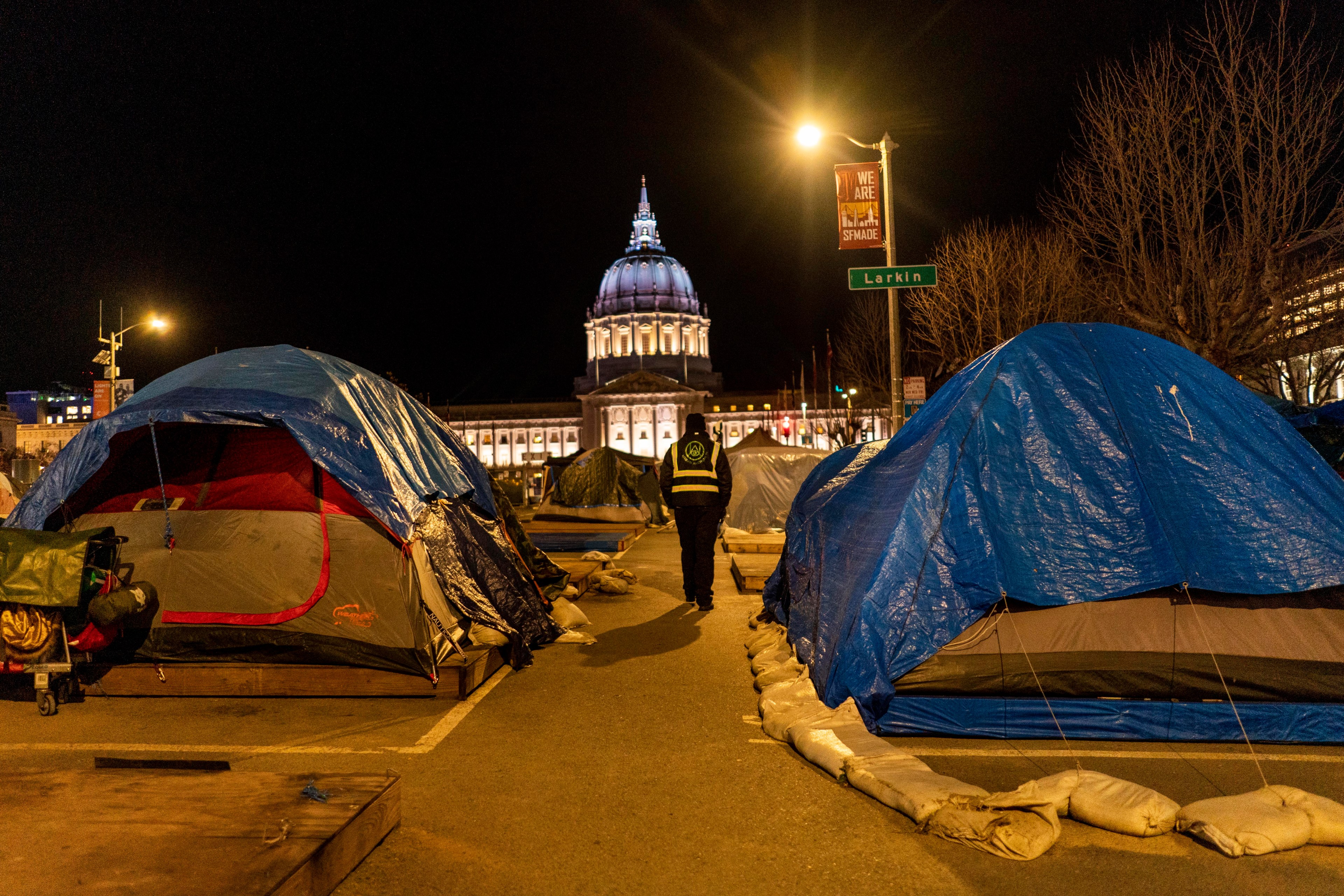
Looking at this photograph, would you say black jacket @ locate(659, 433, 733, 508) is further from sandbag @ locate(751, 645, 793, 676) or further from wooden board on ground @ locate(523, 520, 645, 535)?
wooden board on ground @ locate(523, 520, 645, 535)

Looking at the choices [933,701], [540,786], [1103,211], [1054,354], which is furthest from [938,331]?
[540,786]

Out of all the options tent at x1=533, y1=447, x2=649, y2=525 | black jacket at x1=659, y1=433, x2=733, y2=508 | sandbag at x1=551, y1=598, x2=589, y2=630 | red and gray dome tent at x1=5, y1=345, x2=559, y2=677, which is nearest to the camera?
red and gray dome tent at x1=5, y1=345, x2=559, y2=677

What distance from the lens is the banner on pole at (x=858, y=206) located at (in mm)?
11875

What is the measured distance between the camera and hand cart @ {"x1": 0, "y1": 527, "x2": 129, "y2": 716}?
5242mm

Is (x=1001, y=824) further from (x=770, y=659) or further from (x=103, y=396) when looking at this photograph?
(x=103, y=396)

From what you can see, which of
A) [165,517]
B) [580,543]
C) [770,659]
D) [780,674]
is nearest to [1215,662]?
[780,674]

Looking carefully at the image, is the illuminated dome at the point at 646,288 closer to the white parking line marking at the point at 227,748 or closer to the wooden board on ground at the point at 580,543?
the wooden board on ground at the point at 580,543

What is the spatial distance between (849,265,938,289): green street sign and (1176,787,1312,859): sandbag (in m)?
8.12

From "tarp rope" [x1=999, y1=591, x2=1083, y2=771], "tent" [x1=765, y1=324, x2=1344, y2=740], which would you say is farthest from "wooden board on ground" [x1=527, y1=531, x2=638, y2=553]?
"tarp rope" [x1=999, y1=591, x2=1083, y2=771]

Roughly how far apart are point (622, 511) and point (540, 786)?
1941cm

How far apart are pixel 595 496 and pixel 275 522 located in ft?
57.7

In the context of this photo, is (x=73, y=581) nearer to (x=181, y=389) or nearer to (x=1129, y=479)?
(x=181, y=389)

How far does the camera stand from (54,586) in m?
5.25

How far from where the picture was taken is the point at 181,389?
6.09m
